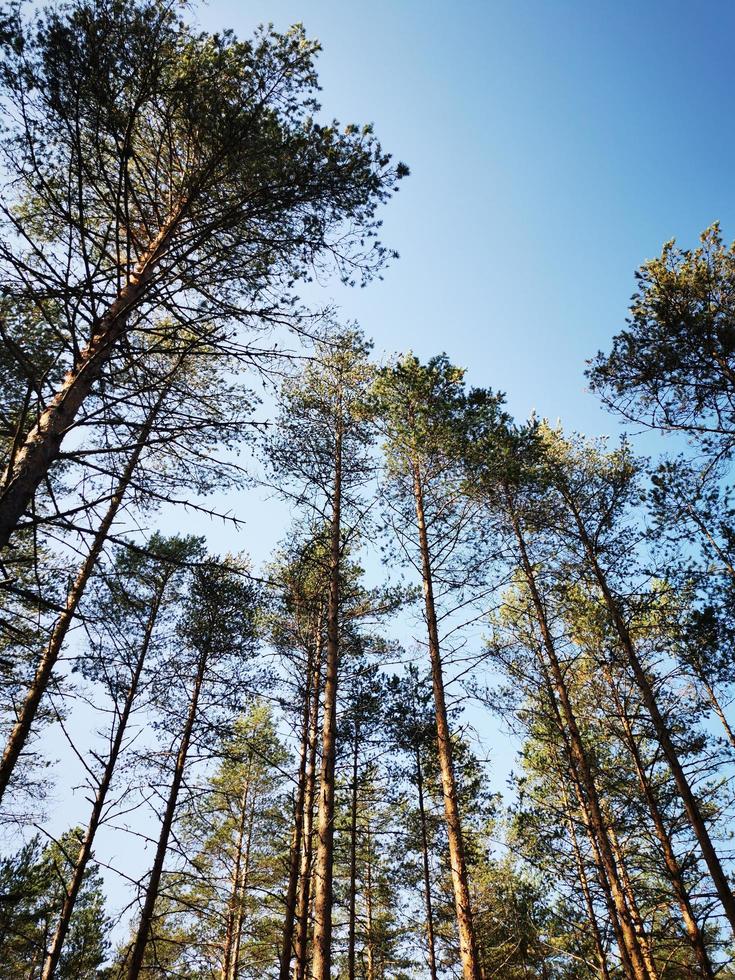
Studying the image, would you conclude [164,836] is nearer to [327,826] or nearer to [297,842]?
[297,842]

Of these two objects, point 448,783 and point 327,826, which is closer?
point 327,826

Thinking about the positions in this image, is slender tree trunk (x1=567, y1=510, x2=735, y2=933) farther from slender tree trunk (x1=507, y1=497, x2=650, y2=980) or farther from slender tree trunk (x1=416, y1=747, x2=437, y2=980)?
slender tree trunk (x1=416, y1=747, x2=437, y2=980)

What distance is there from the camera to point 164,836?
9.06 metres

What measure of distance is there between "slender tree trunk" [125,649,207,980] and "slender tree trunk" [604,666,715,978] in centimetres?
790

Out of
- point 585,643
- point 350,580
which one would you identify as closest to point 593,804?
point 585,643

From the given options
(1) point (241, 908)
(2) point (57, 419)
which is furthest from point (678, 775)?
(1) point (241, 908)

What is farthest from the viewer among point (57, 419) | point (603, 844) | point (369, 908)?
point (369, 908)

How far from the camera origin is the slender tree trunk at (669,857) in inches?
320

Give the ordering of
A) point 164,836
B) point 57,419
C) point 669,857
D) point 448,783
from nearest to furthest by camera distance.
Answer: point 57,419, point 448,783, point 164,836, point 669,857

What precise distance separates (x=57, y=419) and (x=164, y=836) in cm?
835

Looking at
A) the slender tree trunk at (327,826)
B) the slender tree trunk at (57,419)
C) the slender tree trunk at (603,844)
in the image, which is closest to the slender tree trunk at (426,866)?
the slender tree trunk at (603,844)

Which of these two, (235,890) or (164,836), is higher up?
(235,890)

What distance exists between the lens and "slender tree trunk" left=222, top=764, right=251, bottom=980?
14070mm

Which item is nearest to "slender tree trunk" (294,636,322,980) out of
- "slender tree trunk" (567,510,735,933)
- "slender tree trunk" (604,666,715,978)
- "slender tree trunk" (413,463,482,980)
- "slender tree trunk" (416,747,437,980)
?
"slender tree trunk" (413,463,482,980)
